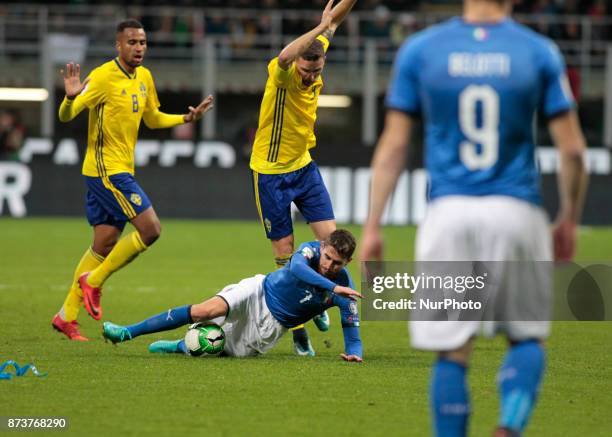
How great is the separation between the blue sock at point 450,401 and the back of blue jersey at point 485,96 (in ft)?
2.32

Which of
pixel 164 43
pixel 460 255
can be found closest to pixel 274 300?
pixel 460 255

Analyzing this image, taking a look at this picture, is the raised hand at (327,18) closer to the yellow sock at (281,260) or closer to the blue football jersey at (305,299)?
the blue football jersey at (305,299)

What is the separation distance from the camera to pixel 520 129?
450cm

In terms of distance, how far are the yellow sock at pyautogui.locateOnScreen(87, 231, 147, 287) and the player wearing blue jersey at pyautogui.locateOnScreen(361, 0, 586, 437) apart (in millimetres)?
5056

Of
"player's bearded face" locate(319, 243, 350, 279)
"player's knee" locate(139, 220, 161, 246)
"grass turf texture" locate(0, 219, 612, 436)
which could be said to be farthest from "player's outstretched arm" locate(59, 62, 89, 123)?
"player's bearded face" locate(319, 243, 350, 279)

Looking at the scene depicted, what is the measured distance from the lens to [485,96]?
4.43 m

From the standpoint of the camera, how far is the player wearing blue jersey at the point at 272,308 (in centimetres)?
791

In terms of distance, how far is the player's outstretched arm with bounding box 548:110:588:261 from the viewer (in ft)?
14.4

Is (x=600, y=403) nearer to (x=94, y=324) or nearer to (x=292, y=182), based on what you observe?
(x=292, y=182)

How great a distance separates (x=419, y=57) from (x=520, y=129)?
1.64 feet

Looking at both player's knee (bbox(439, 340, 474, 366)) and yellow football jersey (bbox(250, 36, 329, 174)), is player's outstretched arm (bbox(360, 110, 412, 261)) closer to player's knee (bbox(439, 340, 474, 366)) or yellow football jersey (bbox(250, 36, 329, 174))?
player's knee (bbox(439, 340, 474, 366))

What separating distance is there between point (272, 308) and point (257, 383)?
3.52 feet

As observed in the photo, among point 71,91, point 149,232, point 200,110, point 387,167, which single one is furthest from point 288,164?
point 387,167

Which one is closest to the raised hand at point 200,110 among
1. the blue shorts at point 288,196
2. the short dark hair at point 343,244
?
the blue shorts at point 288,196
